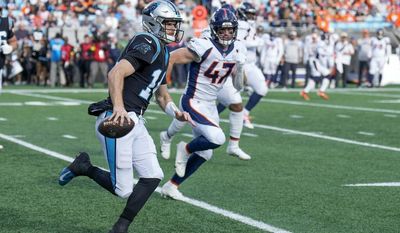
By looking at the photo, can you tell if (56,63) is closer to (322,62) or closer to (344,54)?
(322,62)

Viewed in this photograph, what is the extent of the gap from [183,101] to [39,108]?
903 centimetres

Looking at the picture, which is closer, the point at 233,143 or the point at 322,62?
the point at 233,143

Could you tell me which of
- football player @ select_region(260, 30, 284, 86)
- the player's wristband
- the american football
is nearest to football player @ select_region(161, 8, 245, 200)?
the player's wristband

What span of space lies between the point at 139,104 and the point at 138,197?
60cm

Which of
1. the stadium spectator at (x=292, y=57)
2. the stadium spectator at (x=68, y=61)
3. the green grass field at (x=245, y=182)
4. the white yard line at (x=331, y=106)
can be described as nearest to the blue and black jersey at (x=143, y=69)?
the green grass field at (x=245, y=182)

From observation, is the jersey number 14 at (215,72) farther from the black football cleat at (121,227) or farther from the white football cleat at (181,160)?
the black football cleat at (121,227)

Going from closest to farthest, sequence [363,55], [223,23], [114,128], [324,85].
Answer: [114,128] → [223,23] → [324,85] → [363,55]

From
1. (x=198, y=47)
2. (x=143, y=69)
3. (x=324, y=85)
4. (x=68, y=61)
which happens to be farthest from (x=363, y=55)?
(x=143, y=69)

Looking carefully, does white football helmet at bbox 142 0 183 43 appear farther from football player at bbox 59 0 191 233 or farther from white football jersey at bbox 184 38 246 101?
white football jersey at bbox 184 38 246 101

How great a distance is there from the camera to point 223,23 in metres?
8.23

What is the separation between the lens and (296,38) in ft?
93.4

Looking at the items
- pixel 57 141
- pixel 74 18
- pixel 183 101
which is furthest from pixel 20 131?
pixel 74 18

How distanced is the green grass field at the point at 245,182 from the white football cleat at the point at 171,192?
0.07 m

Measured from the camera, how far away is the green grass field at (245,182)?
21.9ft
